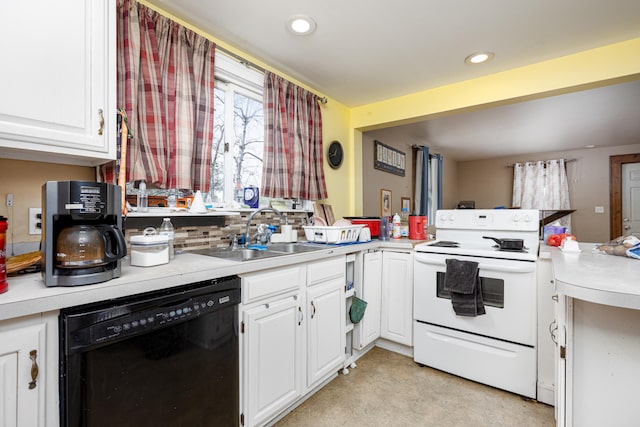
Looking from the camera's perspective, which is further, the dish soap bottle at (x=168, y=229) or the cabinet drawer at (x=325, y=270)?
the cabinet drawer at (x=325, y=270)

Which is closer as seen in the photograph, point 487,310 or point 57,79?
point 57,79

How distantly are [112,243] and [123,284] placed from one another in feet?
0.59

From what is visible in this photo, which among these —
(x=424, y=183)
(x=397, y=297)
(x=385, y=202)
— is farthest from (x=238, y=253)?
(x=424, y=183)

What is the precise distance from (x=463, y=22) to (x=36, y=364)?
2.57 m

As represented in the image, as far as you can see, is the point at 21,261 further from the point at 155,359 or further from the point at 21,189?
the point at 155,359

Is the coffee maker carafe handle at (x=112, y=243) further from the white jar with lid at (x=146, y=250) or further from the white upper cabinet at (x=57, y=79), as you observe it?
the white upper cabinet at (x=57, y=79)

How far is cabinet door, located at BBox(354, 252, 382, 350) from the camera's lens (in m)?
Answer: 2.37

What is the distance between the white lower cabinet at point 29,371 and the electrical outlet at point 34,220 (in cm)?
64

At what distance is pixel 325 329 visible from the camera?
1917mm

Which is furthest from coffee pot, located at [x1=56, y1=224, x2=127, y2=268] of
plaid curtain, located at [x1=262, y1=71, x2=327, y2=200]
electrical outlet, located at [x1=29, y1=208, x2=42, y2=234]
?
plaid curtain, located at [x1=262, y1=71, x2=327, y2=200]

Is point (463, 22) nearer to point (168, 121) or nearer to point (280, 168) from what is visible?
point (280, 168)

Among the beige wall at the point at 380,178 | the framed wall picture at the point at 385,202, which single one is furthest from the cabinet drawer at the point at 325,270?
the framed wall picture at the point at 385,202

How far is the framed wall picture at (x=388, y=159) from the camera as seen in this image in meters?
3.84

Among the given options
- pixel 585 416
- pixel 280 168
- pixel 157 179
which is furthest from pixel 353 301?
pixel 157 179
